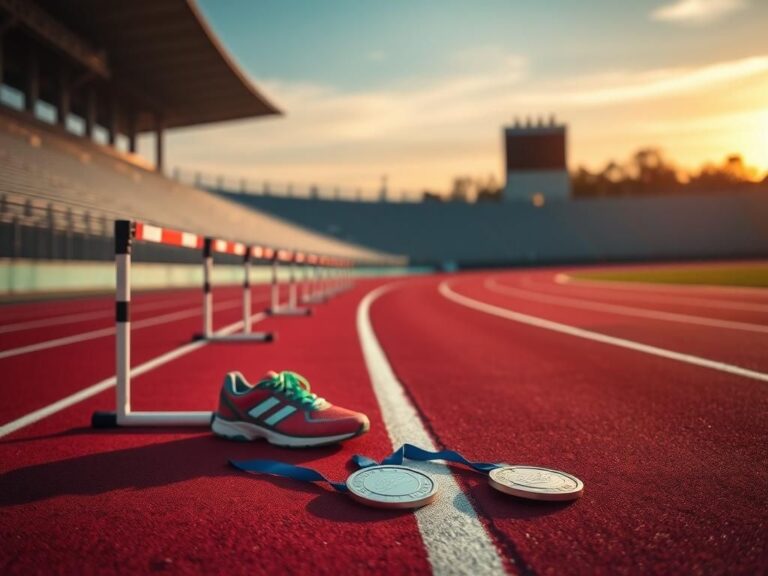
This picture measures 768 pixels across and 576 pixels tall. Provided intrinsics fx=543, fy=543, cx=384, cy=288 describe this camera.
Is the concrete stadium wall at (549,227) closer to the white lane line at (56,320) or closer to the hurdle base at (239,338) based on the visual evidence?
the white lane line at (56,320)

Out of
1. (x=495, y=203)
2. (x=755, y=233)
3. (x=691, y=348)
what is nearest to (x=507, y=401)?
(x=691, y=348)

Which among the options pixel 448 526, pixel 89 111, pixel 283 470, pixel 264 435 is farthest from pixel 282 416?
pixel 89 111

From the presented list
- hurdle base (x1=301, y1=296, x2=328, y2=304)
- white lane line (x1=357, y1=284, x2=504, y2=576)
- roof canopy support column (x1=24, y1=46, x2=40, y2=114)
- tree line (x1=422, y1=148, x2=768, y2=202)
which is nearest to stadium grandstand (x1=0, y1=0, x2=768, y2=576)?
white lane line (x1=357, y1=284, x2=504, y2=576)

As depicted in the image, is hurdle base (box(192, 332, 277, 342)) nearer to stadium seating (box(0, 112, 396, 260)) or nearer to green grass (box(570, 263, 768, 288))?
stadium seating (box(0, 112, 396, 260))

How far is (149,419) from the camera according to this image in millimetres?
3301

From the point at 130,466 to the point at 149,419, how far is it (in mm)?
710

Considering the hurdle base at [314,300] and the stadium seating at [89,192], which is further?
the stadium seating at [89,192]

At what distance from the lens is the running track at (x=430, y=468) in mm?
1746

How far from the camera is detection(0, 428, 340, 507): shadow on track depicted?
92.2 inches


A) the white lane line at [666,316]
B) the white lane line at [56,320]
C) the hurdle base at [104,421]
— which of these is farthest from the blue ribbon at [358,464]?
the white lane line at [56,320]

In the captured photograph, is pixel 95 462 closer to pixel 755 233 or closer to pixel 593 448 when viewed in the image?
pixel 593 448

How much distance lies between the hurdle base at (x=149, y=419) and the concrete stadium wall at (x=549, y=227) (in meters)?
61.2

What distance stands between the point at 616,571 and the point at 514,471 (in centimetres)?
74

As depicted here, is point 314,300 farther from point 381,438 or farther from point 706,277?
point 706,277
